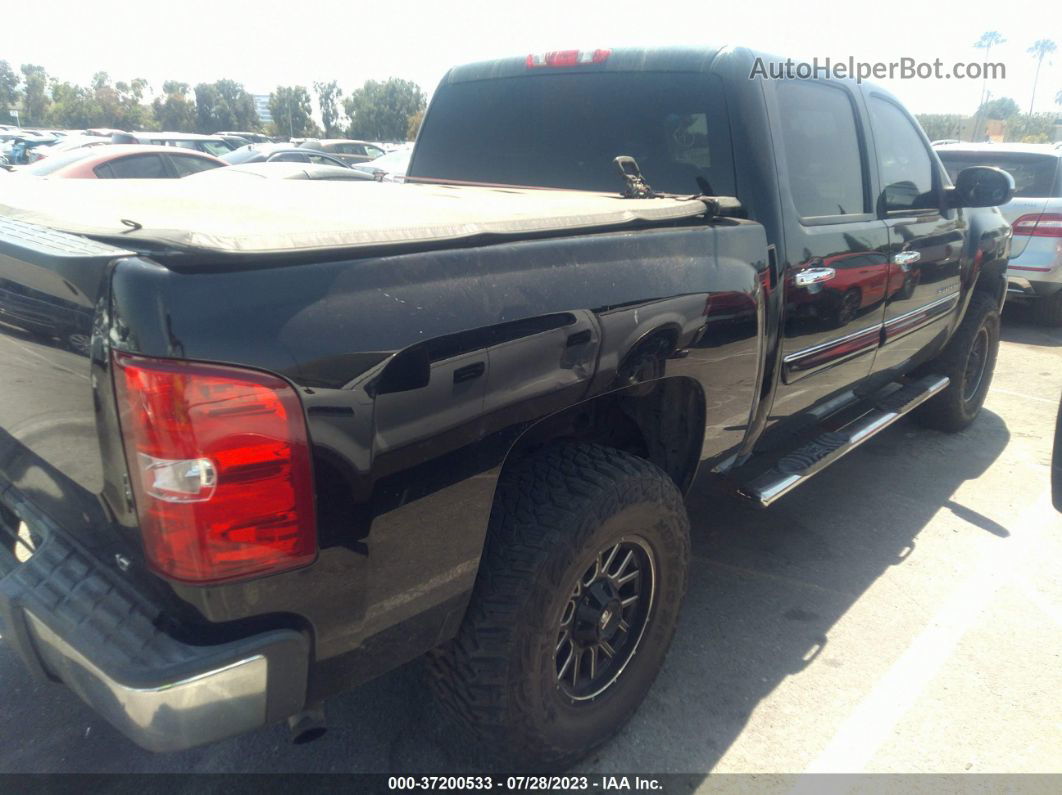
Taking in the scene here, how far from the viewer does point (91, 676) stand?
154cm

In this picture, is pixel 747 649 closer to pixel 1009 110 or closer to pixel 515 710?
pixel 515 710

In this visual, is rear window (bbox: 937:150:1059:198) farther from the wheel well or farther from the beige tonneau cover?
the beige tonneau cover

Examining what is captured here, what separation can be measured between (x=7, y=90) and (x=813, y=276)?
85221 mm

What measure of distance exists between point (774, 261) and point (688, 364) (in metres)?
0.63

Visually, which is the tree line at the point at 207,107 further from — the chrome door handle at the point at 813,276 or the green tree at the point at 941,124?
the chrome door handle at the point at 813,276

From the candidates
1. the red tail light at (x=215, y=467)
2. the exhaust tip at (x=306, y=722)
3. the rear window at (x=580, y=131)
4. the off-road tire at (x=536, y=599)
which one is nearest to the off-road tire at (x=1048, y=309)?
the rear window at (x=580, y=131)

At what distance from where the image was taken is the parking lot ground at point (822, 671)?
7.94 feet

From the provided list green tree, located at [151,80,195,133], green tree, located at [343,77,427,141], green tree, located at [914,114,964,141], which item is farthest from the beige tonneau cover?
green tree, located at [151,80,195,133]

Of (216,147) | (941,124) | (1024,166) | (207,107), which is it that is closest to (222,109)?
(207,107)

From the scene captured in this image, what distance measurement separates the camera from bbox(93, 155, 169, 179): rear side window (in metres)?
9.30

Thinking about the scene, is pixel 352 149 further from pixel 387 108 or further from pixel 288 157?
pixel 387 108

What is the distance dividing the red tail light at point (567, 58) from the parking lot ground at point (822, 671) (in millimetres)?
2099

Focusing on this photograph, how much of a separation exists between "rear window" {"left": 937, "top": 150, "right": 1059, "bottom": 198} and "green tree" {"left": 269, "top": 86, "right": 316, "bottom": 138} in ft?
210

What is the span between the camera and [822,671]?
288cm
